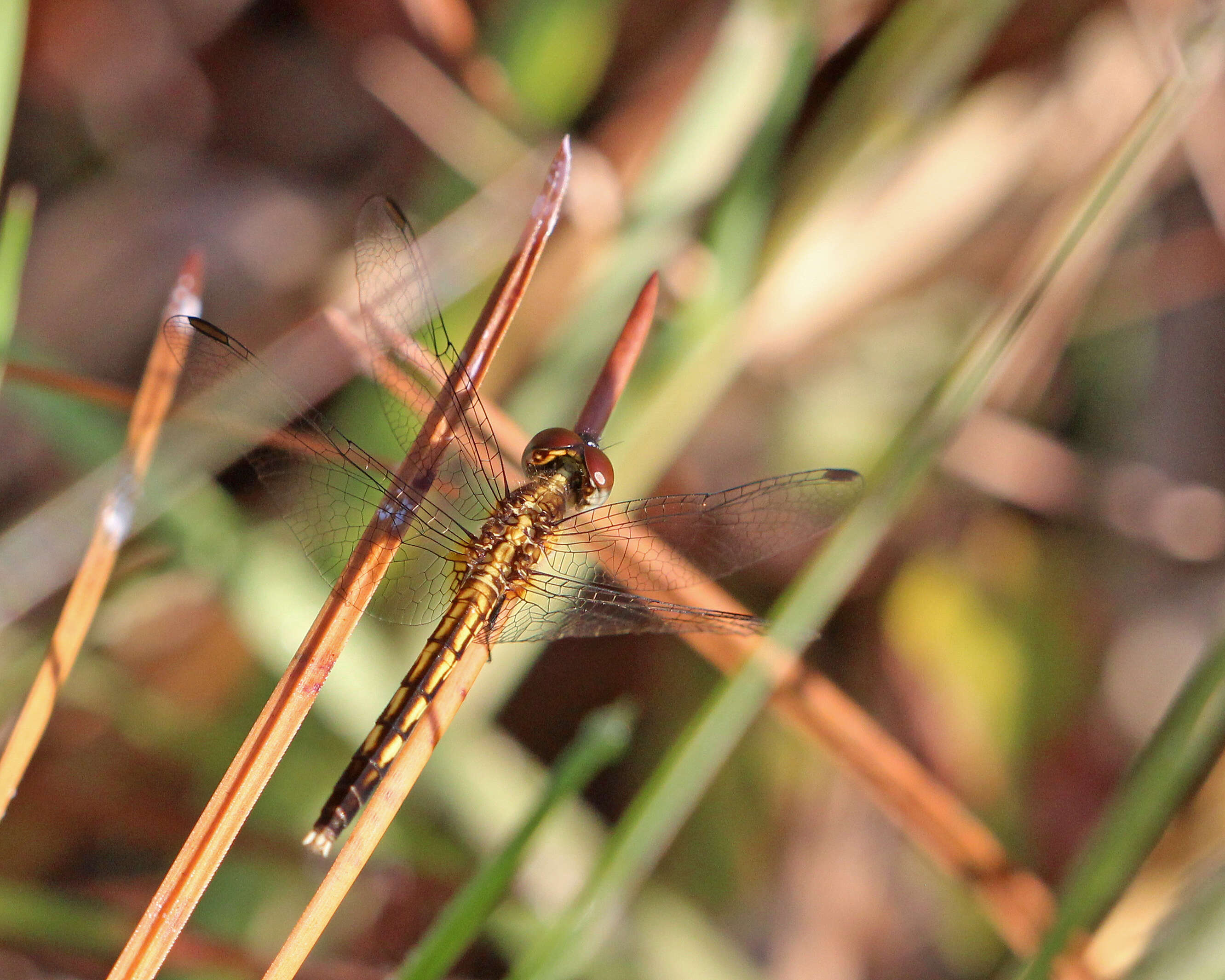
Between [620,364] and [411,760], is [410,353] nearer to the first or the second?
[620,364]

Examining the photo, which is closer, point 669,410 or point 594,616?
point 594,616

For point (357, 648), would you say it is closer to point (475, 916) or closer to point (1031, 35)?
point (475, 916)

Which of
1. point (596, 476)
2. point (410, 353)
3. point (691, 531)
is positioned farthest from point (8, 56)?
point (691, 531)

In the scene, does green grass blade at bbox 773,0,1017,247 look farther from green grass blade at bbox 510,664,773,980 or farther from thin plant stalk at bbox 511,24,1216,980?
green grass blade at bbox 510,664,773,980

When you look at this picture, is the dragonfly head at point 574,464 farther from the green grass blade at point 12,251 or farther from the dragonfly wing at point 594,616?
the green grass blade at point 12,251

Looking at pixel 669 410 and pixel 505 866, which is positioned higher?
pixel 669 410

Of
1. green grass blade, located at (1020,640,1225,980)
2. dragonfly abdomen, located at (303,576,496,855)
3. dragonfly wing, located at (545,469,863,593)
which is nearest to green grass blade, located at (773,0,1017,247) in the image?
dragonfly wing, located at (545,469,863,593)

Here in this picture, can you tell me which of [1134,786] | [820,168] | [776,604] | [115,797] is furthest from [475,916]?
[820,168]
